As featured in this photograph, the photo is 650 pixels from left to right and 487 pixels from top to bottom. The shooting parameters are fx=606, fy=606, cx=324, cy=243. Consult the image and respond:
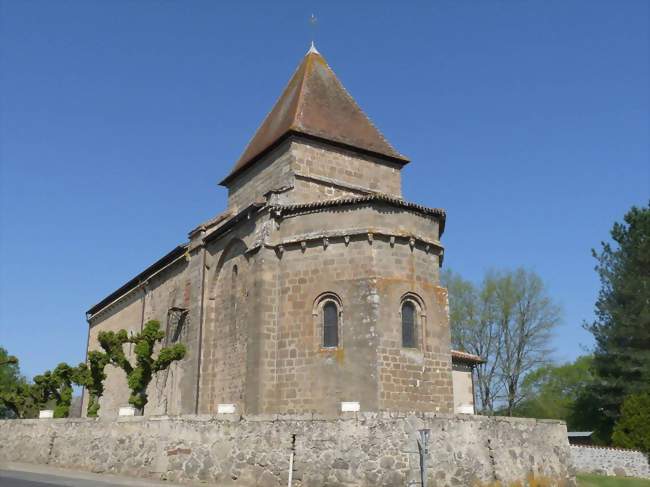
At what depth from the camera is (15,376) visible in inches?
2431

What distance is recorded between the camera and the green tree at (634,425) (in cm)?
2694

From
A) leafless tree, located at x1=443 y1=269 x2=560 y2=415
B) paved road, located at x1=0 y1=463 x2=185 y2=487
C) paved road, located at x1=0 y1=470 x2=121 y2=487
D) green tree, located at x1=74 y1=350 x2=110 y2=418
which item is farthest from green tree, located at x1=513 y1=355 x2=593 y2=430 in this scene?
paved road, located at x1=0 y1=470 x2=121 y2=487

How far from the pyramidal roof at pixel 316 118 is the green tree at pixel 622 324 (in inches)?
639

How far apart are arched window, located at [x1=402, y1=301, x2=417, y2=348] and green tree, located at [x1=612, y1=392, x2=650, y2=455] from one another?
1601cm

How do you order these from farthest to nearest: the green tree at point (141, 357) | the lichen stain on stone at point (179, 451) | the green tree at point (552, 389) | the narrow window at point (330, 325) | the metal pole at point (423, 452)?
the green tree at point (552, 389) → the green tree at point (141, 357) → the narrow window at point (330, 325) → the lichen stain on stone at point (179, 451) → the metal pole at point (423, 452)

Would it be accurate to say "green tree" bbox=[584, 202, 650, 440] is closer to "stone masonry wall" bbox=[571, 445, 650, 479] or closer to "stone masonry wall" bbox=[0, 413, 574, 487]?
"stone masonry wall" bbox=[571, 445, 650, 479]

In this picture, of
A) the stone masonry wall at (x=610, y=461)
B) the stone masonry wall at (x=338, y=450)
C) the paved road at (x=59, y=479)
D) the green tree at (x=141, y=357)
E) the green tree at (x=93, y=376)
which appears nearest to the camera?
the stone masonry wall at (x=338, y=450)

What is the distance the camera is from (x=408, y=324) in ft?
57.4

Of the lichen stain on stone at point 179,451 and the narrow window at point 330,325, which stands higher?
the narrow window at point 330,325

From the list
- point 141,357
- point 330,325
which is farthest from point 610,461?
point 141,357

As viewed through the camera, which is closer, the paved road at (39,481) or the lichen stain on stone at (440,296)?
the paved road at (39,481)

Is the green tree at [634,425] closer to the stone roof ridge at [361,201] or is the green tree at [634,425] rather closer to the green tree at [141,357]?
the stone roof ridge at [361,201]

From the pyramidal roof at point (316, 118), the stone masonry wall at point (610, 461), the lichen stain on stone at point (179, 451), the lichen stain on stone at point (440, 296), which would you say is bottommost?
the stone masonry wall at point (610, 461)

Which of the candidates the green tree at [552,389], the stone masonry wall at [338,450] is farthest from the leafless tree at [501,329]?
the stone masonry wall at [338,450]
